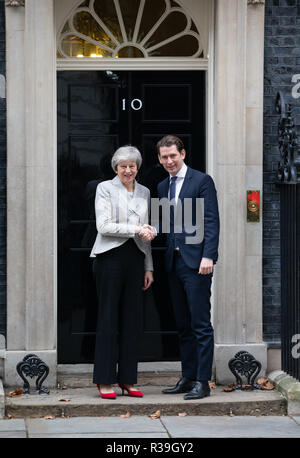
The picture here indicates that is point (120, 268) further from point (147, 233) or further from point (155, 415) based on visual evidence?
point (155, 415)

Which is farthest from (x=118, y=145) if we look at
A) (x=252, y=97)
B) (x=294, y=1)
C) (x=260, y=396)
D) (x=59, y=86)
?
(x=260, y=396)

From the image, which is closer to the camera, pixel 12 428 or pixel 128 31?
pixel 12 428

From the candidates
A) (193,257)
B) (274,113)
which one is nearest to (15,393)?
(193,257)

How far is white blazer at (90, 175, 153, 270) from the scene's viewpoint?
24.9 feet

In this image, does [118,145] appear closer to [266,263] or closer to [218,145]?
[218,145]

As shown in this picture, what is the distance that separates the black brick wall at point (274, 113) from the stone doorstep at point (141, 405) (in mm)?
904

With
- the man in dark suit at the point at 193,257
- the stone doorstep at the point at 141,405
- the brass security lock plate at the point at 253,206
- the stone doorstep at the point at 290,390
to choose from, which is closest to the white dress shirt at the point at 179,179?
the man in dark suit at the point at 193,257

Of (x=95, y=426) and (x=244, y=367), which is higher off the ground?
(x=244, y=367)

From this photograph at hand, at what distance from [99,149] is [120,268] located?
145cm

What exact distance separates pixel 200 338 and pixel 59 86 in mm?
2645

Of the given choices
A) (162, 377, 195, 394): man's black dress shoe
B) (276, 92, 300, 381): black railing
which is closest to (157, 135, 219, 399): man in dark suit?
(162, 377, 195, 394): man's black dress shoe

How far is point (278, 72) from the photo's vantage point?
8531mm

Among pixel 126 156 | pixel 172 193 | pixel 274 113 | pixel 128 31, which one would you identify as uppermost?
pixel 128 31

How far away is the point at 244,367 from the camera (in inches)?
324
